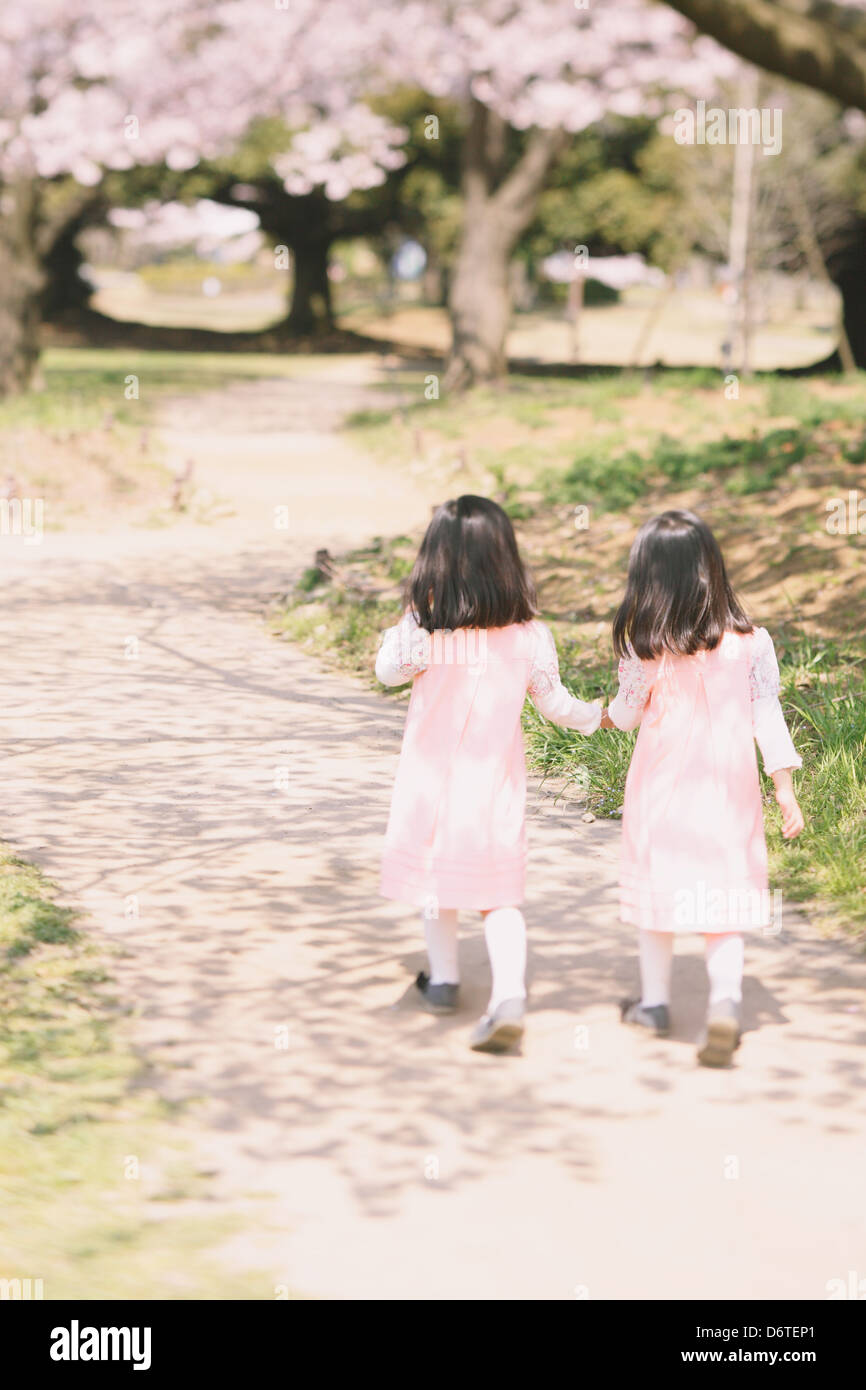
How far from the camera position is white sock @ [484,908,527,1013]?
4.37m

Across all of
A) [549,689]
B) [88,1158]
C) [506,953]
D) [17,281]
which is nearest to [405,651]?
[549,689]

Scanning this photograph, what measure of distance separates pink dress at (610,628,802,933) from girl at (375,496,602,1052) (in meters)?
0.25

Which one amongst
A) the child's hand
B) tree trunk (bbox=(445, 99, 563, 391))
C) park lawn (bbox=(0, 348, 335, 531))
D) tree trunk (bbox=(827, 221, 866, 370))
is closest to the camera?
the child's hand

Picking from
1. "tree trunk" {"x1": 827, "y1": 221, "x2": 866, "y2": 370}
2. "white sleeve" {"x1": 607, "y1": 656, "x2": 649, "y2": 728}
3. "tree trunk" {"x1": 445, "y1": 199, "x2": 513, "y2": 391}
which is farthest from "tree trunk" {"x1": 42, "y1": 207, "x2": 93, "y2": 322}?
"white sleeve" {"x1": 607, "y1": 656, "x2": 649, "y2": 728}

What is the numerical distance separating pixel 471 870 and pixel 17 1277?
1608mm

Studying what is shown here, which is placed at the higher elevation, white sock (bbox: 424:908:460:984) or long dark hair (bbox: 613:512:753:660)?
long dark hair (bbox: 613:512:753:660)

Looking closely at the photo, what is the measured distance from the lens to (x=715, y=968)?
4.39 meters

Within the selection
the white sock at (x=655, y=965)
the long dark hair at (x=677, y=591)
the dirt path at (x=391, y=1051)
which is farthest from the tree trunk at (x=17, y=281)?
the white sock at (x=655, y=965)

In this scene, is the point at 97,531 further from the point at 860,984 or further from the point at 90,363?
the point at 90,363

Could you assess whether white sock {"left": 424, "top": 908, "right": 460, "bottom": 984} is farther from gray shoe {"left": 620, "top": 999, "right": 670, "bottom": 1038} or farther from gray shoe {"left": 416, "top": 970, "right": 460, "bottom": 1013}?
gray shoe {"left": 620, "top": 999, "right": 670, "bottom": 1038}

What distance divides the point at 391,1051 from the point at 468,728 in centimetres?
88

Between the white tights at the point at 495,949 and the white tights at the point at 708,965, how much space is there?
1.12 ft

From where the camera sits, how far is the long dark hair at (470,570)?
4.46 meters
